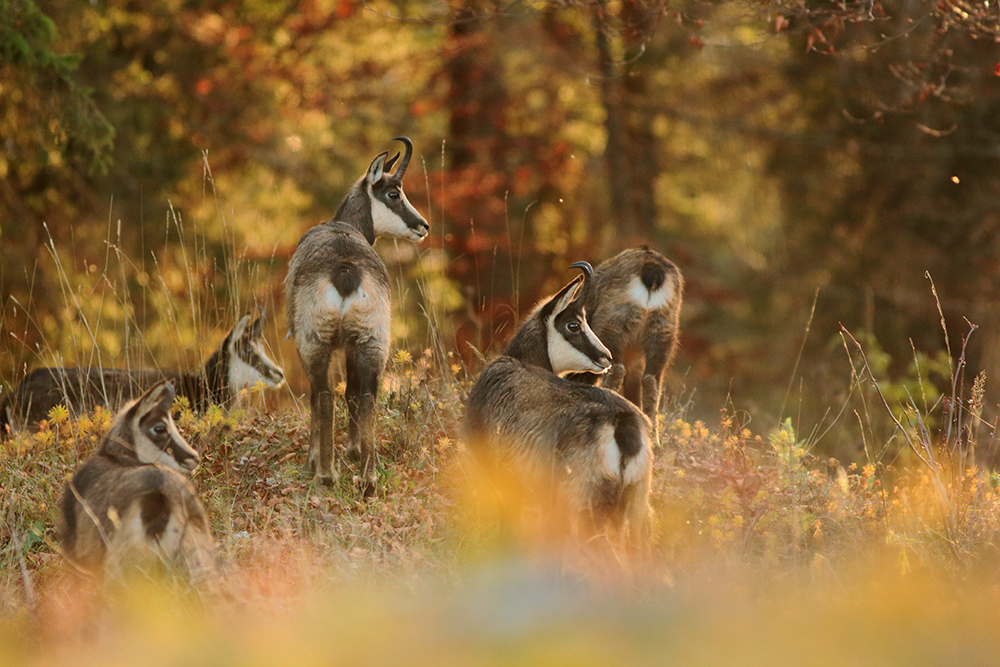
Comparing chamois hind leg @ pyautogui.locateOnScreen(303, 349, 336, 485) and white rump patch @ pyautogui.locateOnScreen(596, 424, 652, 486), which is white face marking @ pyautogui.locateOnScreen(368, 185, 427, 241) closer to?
chamois hind leg @ pyautogui.locateOnScreen(303, 349, 336, 485)

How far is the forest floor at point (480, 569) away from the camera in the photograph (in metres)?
4.14

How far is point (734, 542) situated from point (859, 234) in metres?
12.6

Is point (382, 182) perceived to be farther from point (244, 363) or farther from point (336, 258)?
point (244, 363)

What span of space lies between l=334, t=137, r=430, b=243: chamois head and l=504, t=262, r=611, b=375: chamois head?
197 cm

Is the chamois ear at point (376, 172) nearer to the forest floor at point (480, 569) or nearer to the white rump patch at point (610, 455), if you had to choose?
the forest floor at point (480, 569)

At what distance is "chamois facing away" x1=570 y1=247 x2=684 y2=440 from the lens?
329 inches

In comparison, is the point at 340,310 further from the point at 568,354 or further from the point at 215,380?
the point at 215,380

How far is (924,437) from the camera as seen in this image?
19.6 ft

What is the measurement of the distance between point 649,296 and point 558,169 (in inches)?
411

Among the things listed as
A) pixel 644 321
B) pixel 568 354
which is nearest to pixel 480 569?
pixel 568 354

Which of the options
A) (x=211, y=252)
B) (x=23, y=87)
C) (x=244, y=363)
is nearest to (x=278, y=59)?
(x=211, y=252)

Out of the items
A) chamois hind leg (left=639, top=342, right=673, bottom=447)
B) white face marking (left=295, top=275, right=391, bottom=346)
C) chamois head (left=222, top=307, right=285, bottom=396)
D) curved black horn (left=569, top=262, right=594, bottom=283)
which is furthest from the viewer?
chamois head (left=222, top=307, right=285, bottom=396)

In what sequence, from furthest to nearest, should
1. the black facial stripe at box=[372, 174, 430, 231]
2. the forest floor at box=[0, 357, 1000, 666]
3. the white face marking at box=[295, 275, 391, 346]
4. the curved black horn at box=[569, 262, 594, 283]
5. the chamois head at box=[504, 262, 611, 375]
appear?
the black facial stripe at box=[372, 174, 430, 231]
the white face marking at box=[295, 275, 391, 346]
the chamois head at box=[504, 262, 611, 375]
the curved black horn at box=[569, 262, 594, 283]
the forest floor at box=[0, 357, 1000, 666]

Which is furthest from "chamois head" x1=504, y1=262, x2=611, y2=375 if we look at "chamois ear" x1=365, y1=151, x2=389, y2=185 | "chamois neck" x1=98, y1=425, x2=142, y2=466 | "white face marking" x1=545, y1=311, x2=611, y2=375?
"chamois neck" x1=98, y1=425, x2=142, y2=466
